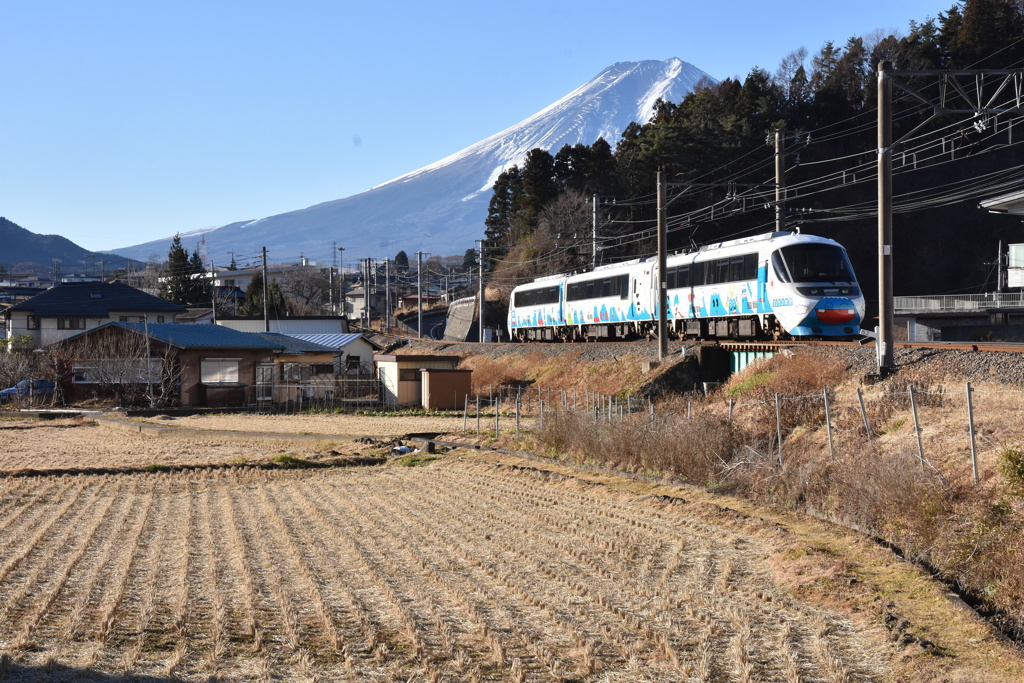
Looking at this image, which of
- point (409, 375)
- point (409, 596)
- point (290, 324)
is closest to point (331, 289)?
point (290, 324)

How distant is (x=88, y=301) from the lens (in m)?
59.9

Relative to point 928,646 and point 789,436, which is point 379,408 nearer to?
point 789,436

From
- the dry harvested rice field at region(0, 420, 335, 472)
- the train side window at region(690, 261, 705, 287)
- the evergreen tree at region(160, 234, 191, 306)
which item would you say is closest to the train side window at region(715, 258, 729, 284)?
the train side window at region(690, 261, 705, 287)

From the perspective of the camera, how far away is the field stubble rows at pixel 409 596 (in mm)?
7309

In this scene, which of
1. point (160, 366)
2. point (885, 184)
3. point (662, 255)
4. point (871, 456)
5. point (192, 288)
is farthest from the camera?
point (192, 288)

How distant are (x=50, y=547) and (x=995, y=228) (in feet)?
185

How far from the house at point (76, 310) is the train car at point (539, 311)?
22.9 metres

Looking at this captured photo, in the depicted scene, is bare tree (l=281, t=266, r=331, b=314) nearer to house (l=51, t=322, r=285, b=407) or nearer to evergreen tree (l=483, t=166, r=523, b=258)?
evergreen tree (l=483, t=166, r=523, b=258)

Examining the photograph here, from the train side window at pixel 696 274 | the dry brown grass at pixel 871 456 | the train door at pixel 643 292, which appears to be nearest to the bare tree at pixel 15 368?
A: the train door at pixel 643 292

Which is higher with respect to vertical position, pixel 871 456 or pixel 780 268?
pixel 780 268

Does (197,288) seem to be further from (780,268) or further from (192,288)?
(780,268)

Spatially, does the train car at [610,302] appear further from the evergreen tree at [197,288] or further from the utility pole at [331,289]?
the evergreen tree at [197,288]

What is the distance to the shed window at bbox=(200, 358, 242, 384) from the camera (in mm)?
39500

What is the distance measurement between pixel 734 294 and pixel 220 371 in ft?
71.3
